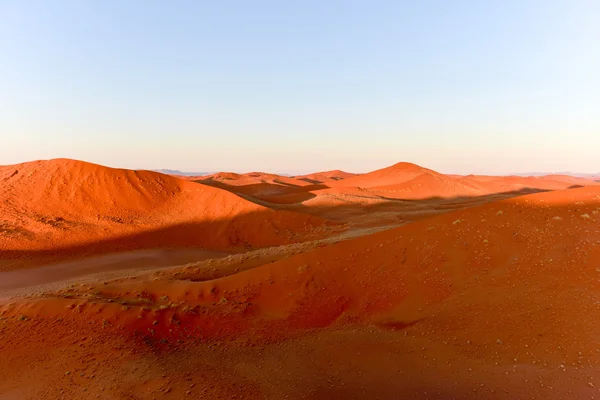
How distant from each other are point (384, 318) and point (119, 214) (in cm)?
2608

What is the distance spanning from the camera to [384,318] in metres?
9.45

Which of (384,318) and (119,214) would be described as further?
(119,214)

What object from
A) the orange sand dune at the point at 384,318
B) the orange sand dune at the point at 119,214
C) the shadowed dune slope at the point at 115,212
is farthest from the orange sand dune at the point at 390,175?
the orange sand dune at the point at 384,318

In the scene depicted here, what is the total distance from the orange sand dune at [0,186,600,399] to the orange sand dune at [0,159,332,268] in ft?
45.9

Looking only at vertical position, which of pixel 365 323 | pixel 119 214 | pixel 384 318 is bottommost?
pixel 365 323

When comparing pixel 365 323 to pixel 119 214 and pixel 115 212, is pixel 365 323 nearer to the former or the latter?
pixel 119 214

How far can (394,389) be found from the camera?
6.48 m

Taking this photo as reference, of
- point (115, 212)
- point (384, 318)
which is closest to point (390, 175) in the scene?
point (115, 212)

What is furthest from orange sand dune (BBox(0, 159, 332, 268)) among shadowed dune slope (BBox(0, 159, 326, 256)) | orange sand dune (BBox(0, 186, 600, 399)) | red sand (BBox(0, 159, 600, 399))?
orange sand dune (BBox(0, 186, 600, 399))

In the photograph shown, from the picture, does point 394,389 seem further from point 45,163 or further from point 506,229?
point 45,163

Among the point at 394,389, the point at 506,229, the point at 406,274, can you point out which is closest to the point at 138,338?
the point at 394,389

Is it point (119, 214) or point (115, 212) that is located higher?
point (115, 212)

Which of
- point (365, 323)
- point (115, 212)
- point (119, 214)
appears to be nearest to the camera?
point (365, 323)

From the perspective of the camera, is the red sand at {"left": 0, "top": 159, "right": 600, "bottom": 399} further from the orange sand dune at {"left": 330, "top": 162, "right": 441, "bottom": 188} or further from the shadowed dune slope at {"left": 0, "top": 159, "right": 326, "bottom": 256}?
the orange sand dune at {"left": 330, "top": 162, "right": 441, "bottom": 188}
